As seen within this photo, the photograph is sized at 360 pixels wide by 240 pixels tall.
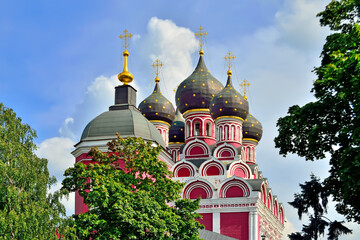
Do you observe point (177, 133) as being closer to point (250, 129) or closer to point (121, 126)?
point (250, 129)

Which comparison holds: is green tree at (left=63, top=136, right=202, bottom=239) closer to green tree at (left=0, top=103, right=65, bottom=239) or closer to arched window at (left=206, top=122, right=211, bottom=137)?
green tree at (left=0, top=103, right=65, bottom=239)

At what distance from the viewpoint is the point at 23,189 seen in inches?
550

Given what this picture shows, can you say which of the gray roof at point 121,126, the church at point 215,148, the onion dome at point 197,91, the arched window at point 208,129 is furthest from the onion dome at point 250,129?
the gray roof at point 121,126

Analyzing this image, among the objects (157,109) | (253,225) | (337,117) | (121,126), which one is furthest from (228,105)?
(337,117)

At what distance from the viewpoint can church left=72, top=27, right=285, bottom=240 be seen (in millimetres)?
34156

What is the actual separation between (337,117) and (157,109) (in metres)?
29.5

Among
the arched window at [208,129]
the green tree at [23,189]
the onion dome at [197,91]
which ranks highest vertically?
the onion dome at [197,91]

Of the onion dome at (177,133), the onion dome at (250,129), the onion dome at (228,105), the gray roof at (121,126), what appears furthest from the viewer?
the onion dome at (250,129)

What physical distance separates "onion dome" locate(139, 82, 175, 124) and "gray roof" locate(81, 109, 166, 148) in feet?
57.0

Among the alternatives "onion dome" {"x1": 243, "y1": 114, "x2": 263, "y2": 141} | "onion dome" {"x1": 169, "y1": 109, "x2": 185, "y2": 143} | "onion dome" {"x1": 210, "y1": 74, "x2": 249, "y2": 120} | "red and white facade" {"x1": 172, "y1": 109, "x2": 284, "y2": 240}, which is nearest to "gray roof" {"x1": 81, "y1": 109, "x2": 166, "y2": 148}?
"red and white facade" {"x1": 172, "y1": 109, "x2": 284, "y2": 240}

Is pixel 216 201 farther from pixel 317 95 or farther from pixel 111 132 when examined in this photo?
pixel 317 95

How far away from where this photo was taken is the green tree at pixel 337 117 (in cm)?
1246

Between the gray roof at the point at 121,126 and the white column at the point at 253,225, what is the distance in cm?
1122

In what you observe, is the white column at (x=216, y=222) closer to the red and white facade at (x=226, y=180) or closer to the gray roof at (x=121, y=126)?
the red and white facade at (x=226, y=180)
